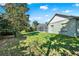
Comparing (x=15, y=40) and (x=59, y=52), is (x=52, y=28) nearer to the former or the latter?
(x=59, y=52)

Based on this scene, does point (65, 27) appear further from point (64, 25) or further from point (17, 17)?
point (17, 17)

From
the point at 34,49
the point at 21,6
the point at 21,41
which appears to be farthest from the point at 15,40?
the point at 21,6

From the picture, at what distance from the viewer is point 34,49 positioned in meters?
2.88

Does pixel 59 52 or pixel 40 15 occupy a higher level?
pixel 40 15

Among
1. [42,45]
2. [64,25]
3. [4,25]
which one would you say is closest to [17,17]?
[4,25]

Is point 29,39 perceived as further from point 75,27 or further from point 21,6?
point 75,27

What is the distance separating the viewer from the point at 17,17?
2.94 metres

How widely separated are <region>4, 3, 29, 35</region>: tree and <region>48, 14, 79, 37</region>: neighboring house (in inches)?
16.2

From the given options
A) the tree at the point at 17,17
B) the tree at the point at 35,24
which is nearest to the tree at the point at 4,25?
the tree at the point at 17,17

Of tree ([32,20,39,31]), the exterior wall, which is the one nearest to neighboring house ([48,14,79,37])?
the exterior wall

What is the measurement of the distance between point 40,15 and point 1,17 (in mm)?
621

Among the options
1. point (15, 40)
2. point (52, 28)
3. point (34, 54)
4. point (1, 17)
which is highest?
point (1, 17)

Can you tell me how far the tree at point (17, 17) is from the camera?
2.93 m

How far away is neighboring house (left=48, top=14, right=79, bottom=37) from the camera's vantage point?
2898mm
